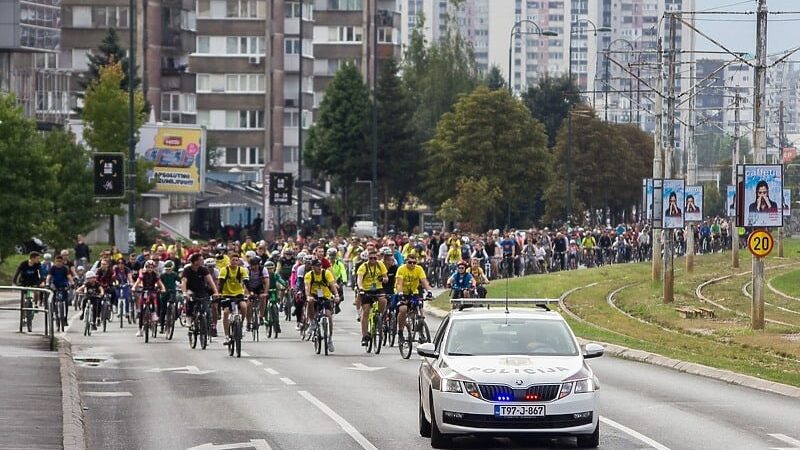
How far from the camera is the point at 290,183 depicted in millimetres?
84625

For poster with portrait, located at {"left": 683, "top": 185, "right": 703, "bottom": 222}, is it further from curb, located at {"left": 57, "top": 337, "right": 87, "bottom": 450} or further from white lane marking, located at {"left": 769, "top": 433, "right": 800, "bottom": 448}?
white lane marking, located at {"left": 769, "top": 433, "right": 800, "bottom": 448}

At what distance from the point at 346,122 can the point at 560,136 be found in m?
14.6

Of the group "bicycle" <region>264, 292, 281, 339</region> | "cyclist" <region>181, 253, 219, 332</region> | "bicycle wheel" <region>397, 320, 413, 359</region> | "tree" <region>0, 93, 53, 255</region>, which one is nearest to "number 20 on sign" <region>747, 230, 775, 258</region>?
"bicycle" <region>264, 292, 281, 339</region>

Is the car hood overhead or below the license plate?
overhead

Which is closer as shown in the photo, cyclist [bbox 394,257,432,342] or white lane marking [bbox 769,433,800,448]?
white lane marking [bbox 769,433,800,448]

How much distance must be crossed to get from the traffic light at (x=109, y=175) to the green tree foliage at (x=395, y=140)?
51.2 meters

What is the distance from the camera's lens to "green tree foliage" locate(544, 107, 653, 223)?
118000 mm

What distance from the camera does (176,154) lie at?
93.2 meters

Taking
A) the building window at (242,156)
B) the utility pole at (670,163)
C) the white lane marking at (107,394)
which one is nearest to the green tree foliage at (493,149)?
the building window at (242,156)

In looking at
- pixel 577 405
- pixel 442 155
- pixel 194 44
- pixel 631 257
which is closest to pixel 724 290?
pixel 631 257

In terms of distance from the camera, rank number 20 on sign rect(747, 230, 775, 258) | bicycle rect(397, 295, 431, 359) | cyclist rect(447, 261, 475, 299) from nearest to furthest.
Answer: bicycle rect(397, 295, 431, 359), cyclist rect(447, 261, 475, 299), number 20 on sign rect(747, 230, 775, 258)

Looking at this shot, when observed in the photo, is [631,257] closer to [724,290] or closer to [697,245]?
[697,245]

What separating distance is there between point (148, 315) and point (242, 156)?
330ft

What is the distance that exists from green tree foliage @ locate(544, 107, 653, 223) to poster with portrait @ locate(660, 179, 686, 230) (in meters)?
64.0
